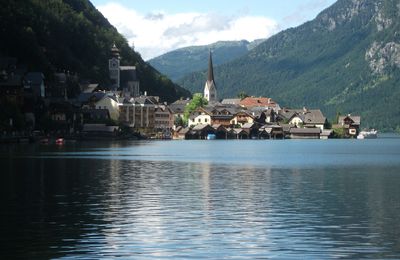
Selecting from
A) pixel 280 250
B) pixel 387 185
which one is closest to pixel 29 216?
pixel 280 250

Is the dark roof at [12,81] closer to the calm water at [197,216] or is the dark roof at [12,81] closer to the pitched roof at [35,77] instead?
the pitched roof at [35,77]

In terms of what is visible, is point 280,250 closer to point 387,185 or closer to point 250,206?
point 250,206

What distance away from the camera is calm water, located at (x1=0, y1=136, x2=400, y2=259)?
2906 centimetres

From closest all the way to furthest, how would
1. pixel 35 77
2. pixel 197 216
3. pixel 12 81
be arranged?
1. pixel 197 216
2. pixel 12 81
3. pixel 35 77

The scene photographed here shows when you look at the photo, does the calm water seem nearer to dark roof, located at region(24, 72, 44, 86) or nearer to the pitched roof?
dark roof, located at region(24, 72, 44, 86)

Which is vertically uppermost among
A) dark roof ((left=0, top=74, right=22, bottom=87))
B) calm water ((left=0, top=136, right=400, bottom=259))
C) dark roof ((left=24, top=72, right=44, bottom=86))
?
dark roof ((left=24, top=72, right=44, bottom=86))

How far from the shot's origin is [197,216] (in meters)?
38.1

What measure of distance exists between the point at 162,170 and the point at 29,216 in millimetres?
35861

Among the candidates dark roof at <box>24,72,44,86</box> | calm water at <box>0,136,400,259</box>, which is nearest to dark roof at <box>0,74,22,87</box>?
dark roof at <box>24,72,44,86</box>

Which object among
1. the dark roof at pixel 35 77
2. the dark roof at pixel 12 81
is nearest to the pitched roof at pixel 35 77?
the dark roof at pixel 35 77

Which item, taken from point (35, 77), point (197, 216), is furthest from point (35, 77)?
point (197, 216)

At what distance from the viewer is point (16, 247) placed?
29.0m

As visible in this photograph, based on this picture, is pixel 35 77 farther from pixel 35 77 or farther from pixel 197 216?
pixel 197 216

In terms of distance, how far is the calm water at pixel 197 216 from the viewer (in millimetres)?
29062
